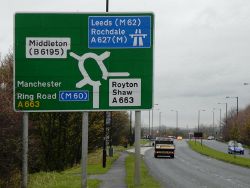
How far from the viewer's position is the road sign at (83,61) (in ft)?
34.7

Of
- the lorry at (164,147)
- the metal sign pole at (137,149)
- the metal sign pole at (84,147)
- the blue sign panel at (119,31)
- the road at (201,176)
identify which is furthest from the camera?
the lorry at (164,147)

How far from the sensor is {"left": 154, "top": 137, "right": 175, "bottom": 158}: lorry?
60.7 m

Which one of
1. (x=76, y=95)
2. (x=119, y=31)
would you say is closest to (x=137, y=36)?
(x=119, y=31)

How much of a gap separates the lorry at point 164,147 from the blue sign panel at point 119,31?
5014cm

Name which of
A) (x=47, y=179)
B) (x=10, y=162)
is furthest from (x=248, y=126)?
(x=10, y=162)

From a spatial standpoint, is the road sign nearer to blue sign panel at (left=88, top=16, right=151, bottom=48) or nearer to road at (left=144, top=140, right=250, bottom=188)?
blue sign panel at (left=88, top=16, right=151, bottom=48)

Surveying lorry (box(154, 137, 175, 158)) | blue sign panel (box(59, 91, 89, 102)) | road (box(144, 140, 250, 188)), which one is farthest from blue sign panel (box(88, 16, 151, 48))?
lorry (box(154, 137, 175, 158))

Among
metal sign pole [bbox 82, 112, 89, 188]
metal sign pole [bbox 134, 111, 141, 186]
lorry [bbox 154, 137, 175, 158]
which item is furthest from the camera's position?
lorry [bbox 154, 137, 175, 158]

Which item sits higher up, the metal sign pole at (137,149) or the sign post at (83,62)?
the sign post at (83,62)

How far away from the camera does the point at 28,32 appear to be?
1078 cm

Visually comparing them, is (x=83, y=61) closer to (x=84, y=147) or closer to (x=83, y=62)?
(x=83, y=62)

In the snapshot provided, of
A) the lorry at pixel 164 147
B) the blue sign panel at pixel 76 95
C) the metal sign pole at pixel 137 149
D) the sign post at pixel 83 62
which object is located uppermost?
the sign post at pixel 83 62

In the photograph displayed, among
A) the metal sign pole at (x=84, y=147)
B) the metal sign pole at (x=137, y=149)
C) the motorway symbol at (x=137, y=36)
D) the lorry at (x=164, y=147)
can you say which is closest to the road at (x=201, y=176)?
the metal sign pole at (x=137, y=149)

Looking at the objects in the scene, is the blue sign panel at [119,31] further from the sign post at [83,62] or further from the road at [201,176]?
the road at [201,176]
